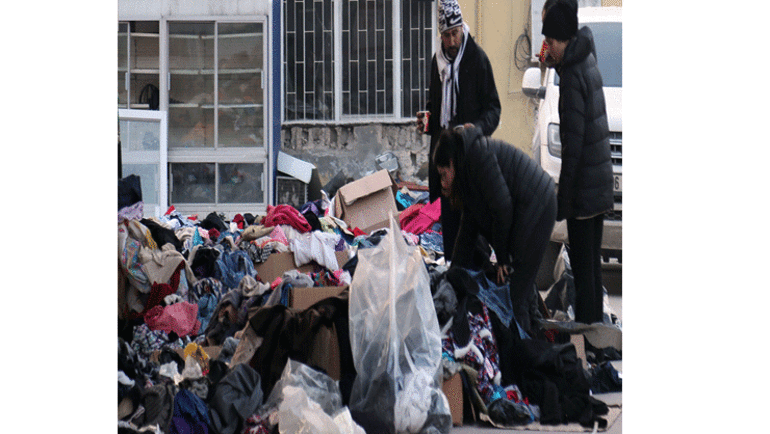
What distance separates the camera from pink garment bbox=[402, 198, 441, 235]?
7.13 m

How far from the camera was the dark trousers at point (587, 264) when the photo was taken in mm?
4320

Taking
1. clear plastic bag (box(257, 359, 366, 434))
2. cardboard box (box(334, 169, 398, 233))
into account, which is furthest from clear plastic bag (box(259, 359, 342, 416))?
cardboard box (box(334, 169, 398, 233))

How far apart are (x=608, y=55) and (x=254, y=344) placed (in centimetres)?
256

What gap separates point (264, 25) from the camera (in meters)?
7.88

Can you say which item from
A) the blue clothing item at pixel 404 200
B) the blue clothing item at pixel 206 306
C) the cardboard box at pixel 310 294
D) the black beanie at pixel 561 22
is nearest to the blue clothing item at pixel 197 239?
the blue clothing item at pixel 206 306

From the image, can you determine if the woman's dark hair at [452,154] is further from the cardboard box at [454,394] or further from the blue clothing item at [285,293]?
the blue clothing item at [285,293]

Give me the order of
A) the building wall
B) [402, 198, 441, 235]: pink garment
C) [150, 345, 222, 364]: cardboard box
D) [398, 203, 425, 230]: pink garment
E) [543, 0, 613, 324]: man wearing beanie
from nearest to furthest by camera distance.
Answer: [543, 0, 613, 324]: man wearing beanie < the building wall < [150, 345, 222, 364]: cardboard box < [402, 198, 441, 235]: pink garment < [398, 203, 425, 230]: pink garment

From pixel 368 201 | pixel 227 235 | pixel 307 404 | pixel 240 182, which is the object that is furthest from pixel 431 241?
pixel 307 404

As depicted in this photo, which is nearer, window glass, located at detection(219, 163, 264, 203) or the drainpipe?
the drainpipe

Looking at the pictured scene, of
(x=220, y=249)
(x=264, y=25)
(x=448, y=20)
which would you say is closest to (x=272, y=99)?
(x=264, y=25)

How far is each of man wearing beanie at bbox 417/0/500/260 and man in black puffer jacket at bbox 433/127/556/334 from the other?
0.06m

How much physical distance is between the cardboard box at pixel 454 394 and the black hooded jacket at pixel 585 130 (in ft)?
4.01

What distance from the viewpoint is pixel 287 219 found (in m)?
6.92

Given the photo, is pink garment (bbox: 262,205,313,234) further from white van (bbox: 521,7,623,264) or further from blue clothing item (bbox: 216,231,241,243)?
white van (bbox: 521,7,623,264)
